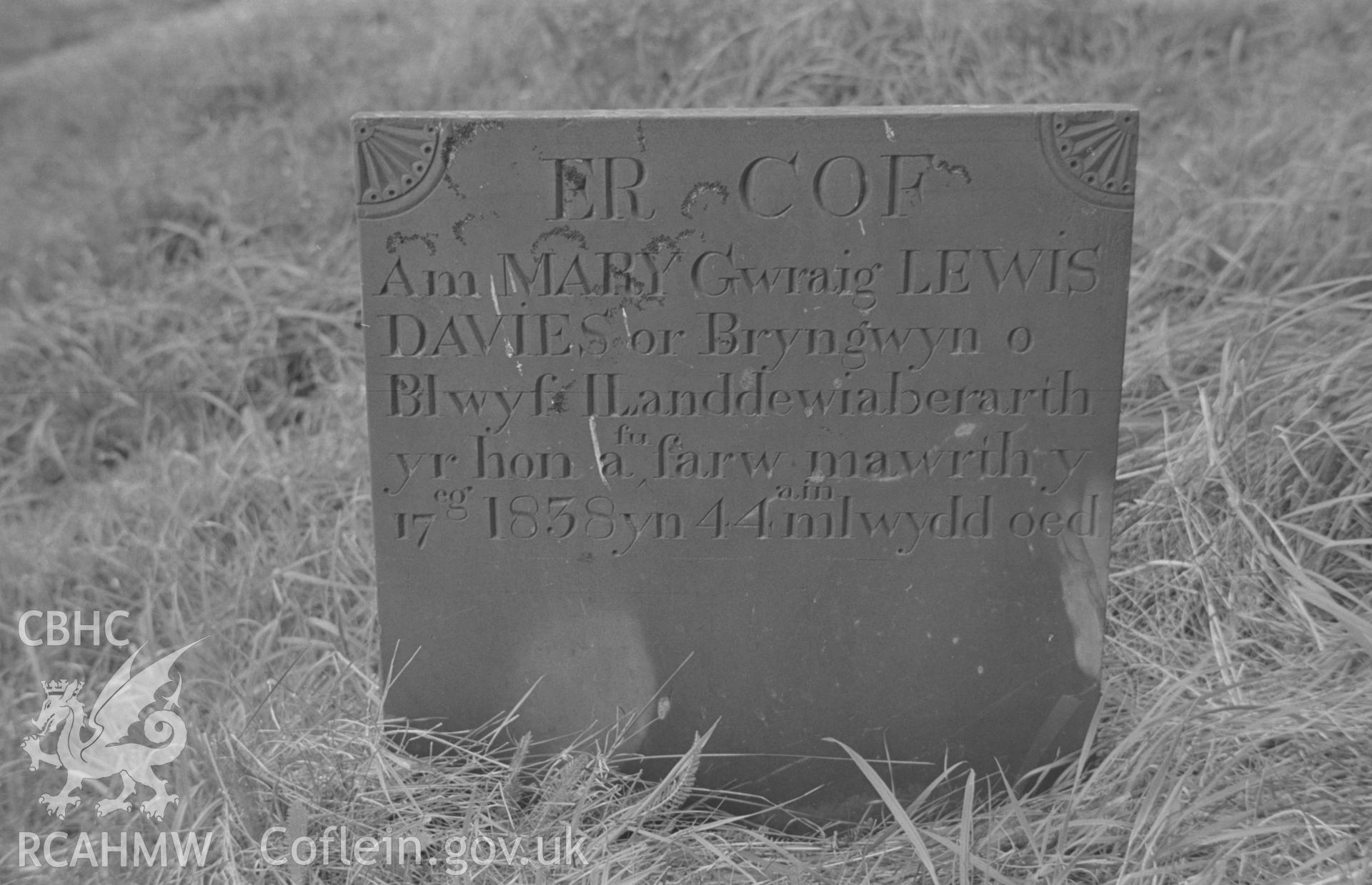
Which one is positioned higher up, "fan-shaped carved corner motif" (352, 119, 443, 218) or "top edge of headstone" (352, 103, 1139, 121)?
"top edge of headstone" (352, 103, 1139, 121)

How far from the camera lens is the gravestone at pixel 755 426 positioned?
2.23 m

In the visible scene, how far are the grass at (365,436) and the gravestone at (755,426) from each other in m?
0.17

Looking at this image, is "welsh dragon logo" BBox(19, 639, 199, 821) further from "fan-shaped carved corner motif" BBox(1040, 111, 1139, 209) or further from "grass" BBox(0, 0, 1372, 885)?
"fan-shaped carved corner motif" BBox(1040, 111, 1139, 209)

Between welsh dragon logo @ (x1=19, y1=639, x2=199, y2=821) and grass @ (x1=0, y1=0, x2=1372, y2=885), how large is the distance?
7 cm

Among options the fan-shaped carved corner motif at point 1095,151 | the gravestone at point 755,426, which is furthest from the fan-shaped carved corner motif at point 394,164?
the fan-shaped carved corner motif at point 1095,151

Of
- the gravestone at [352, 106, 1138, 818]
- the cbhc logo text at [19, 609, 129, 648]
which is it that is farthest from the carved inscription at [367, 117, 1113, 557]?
the cbhc logo text at [19, 609, 129, 648]

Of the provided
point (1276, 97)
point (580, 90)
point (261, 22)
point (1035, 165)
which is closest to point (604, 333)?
point (1035, 165)

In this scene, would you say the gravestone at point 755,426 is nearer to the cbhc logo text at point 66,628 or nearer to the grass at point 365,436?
the grass at point 365,436

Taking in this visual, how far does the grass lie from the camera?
7.14 ft

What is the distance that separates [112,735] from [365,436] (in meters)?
1.13
